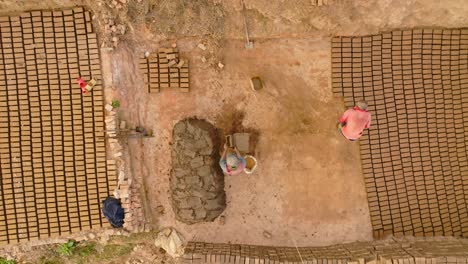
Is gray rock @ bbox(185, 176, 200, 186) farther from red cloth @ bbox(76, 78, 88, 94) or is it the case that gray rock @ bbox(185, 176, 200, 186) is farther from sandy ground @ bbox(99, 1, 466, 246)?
red cloth @ bbox(76, 78, 88, 94)

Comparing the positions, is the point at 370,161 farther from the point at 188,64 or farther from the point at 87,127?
the point at 87,127

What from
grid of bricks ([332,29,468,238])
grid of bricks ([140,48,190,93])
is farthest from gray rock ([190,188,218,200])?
grid of bricks ([332,29,468,238])

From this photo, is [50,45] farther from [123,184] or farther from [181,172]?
[181,172]

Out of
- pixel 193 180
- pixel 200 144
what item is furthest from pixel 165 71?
pixel 193 180

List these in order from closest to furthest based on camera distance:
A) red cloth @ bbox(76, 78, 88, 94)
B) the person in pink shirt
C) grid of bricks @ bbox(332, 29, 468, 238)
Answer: the person in pink shirt < red cloth @ bbox(76, 78, 88, 94) < grid of bricks @ bbox(332, 29, 468, 238)

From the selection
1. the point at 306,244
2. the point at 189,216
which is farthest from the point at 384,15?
the point at 189,216

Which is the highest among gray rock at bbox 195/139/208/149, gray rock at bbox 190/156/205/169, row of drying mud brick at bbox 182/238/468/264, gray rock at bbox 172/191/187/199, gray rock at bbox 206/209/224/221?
gray rock at bbox 195/139/208/149
